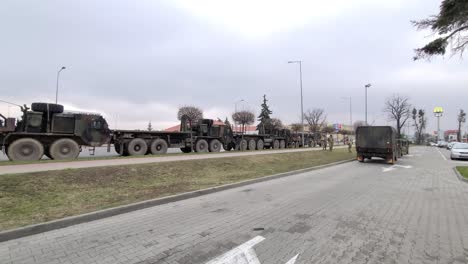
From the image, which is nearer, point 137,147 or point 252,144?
point 137,147

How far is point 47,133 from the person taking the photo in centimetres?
1384

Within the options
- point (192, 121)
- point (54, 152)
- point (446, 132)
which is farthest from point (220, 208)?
point (446, 132)

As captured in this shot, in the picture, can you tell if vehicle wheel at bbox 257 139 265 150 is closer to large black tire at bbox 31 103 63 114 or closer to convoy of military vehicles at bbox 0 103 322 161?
convoy of military vehicles at bbox 0 103 322 161

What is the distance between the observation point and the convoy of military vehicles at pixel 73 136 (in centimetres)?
1305

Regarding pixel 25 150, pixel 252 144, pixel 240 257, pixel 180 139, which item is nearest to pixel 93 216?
pixel 240 257

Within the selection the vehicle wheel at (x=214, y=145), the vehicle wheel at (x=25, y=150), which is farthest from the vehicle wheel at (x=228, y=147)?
the vehicle wheel at (x=25, y=150)

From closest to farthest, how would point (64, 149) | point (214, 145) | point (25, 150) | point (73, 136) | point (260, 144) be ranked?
1. point (25, 150)
2. point (64, 149)
3. point (73, 136)
4. point (214, 145)
5. point (260, 144)

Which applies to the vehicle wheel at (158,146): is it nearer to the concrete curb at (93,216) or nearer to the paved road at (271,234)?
the concrete curb at (93,216)

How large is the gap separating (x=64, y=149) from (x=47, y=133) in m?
1.05

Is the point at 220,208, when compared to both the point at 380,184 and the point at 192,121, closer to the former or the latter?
the point at 380,184

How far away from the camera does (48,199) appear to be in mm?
6836

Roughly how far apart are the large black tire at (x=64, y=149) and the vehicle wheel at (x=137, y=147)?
3.04 m

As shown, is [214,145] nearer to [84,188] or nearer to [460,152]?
[84,188]

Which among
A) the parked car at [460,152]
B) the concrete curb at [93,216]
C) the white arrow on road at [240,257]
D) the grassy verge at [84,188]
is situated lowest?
the white arrow on road at [240,257]
